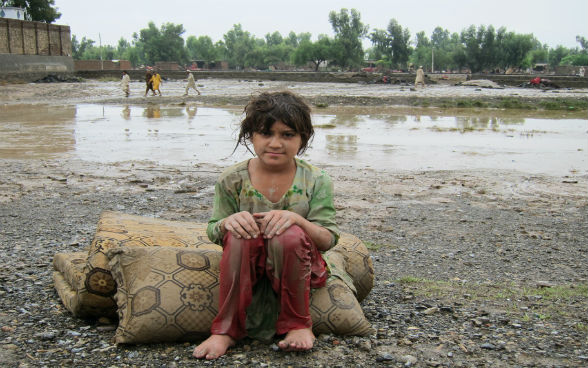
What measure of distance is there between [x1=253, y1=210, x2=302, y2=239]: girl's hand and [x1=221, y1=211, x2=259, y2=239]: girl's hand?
0.04m

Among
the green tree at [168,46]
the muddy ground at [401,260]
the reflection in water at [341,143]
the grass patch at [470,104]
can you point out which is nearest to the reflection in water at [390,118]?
the reflection in water at [341,143]

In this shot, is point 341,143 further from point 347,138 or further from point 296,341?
point 296,341

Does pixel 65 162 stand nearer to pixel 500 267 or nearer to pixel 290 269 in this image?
pixel 500 267

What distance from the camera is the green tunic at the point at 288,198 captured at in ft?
9.45

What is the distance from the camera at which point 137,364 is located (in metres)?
2.62

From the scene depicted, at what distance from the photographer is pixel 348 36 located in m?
91.6

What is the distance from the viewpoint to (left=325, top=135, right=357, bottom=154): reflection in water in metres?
11.5

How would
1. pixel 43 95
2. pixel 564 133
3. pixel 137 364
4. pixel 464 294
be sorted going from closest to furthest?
1. pixel 137 364
2. pixel 464 294
3. pixel 564 133
4. pixel 43 95

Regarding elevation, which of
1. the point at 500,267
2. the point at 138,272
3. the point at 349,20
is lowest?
the point at 500,267

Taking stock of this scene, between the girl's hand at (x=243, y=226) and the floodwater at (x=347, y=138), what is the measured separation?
713 cm

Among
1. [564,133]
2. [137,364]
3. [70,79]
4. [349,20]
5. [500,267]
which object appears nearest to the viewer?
[137,364]

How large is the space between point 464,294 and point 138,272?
6.65 ft

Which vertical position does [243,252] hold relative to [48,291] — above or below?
above

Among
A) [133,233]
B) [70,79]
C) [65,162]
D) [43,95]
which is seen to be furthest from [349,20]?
[133,233]
